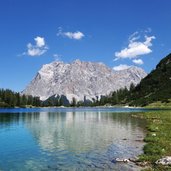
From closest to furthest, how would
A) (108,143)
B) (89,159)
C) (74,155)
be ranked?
1. (89,159)
2. (74,155)
3. (108,143)

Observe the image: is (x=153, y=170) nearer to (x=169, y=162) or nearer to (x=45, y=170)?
(x=169, y=162)

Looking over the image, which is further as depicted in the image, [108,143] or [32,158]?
[108,143]

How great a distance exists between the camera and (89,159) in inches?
1321

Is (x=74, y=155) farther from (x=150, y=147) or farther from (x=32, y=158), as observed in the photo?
(x=150, y=147)

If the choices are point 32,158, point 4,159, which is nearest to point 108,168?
point 32,158

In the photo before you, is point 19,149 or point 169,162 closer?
point 169,162

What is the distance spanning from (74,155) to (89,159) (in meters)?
3.13

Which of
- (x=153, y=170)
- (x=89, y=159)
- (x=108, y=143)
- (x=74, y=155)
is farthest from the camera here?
(x=108, y=143)

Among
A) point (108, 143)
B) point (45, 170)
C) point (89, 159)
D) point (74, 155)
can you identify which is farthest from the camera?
point (108, 143)

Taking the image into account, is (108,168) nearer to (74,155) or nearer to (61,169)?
(61,169)

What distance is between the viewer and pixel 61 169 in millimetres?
28719

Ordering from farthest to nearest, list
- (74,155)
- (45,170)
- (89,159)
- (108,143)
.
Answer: (108,143)
(74,155)
(89,159)
(45,170)

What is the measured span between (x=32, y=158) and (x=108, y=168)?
32.4 feet

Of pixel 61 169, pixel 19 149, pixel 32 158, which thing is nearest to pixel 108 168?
pixel 61 169
